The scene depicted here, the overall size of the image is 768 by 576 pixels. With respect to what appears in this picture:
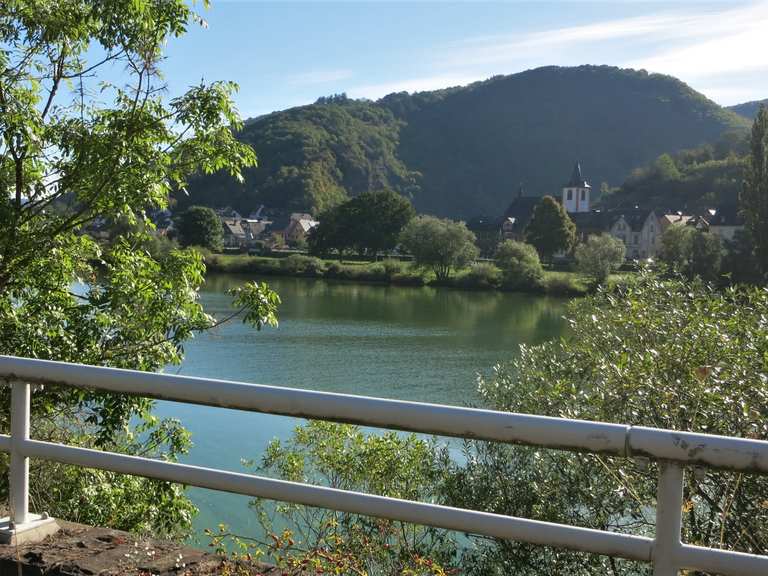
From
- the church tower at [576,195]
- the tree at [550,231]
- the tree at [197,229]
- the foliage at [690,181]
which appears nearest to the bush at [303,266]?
the tree at [197,229]

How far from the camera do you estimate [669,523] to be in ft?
5.69

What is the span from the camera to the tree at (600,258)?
195ft

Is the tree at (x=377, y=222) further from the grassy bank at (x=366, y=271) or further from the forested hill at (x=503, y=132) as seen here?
the forested hill at (x=503, y=132)

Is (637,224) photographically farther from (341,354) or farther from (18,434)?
(18,434)

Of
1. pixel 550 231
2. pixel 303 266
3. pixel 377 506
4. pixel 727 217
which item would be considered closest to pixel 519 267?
pixel 550 231

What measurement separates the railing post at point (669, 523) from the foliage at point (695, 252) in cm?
4809

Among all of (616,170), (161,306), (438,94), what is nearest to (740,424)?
(161,306)

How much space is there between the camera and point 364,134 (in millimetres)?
148375


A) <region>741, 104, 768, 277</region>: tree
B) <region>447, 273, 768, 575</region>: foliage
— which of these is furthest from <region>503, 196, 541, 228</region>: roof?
<region>447, 273, 768, 575</region>: foliage

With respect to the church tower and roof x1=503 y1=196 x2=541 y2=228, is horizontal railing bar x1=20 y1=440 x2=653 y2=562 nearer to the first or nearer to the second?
roof x1=503 y1=196 x2=541 y2=228

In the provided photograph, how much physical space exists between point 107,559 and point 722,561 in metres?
1.74

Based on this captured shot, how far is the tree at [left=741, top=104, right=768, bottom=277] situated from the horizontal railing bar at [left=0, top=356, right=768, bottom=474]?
160 feet

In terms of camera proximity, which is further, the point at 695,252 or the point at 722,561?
the point at 695,252

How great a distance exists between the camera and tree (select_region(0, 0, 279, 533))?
21.7 ft
